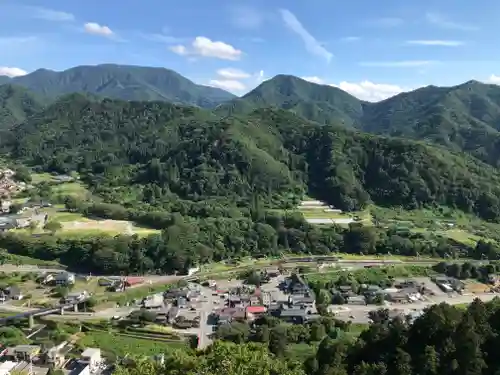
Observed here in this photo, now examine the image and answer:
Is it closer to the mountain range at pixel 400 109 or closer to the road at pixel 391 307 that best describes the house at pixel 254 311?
the road at pixel 391 307

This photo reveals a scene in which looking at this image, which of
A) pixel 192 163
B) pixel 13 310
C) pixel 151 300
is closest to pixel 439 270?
pixel 151 300

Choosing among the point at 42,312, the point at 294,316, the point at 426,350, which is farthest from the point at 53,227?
the point at 426,350

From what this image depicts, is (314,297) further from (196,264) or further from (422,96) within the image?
(422,96)

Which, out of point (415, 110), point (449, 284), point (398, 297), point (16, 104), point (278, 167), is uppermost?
point (415, 110)

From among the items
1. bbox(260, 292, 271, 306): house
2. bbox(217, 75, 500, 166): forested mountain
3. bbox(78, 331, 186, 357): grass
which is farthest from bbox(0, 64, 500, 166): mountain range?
bbox(78, 331, 186, 357): grass

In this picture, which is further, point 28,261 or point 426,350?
point 28,261

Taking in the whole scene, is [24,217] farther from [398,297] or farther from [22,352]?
[398,297]
